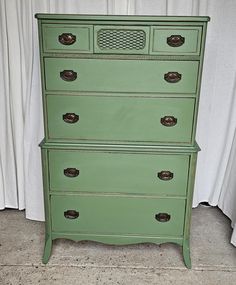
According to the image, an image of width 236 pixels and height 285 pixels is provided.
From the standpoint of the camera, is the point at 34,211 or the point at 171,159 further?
the point at 34,211

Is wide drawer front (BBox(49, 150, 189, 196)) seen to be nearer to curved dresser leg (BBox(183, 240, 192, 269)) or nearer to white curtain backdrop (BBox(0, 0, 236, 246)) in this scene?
curved dresser leg (BBox(183, 240, 192, 269))

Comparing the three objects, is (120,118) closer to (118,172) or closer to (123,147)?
(123,147)

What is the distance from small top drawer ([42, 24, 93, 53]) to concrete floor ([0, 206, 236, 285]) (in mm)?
1339

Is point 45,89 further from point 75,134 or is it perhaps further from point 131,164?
point 131,164

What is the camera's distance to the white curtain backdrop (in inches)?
86.4

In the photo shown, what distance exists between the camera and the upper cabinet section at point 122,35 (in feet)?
5.34

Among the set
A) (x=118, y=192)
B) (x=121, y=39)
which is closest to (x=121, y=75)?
(x=121, y=39)

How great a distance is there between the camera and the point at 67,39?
1664mm

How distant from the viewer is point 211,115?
2.47 metres

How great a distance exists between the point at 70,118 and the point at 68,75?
24 cm

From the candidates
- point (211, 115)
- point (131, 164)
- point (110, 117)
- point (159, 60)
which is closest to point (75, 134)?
point (110, 117)

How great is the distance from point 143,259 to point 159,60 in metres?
1.30

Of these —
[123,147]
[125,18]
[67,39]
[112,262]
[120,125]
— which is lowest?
[112,262]

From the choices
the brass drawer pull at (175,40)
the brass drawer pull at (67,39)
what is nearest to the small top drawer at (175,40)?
the brass drawer pull at (175,40)
